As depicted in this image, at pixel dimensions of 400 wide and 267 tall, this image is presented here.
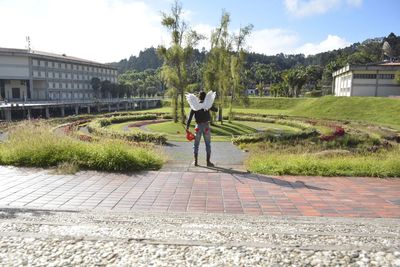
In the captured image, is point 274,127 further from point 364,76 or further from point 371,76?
point 371,76

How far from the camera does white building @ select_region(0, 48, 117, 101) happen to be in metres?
63.3

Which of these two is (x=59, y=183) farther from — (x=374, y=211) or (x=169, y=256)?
(x=374, y=211)

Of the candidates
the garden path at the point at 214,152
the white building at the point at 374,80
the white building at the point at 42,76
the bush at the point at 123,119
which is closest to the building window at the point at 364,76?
the white building at the point at 374,80

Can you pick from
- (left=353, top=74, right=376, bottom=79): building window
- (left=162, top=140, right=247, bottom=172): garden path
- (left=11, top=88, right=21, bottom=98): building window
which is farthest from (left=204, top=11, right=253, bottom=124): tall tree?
(left=11, top=88, right=21, bottom=98): building window

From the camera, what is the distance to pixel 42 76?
69.2 m

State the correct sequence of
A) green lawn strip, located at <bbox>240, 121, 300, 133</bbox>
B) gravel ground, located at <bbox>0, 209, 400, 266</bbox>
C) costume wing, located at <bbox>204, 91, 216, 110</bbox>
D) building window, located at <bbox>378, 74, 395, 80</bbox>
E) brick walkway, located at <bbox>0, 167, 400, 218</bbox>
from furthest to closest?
building window, located at <bbox>378, 74, 395, 80</bbox>
green lawn strip, located at <bbox>240, 121, 300, 133</bbox>
costume wing, located at <bbox>204, 91, 216, 110</bbox>
brick walkway, located at <bbox>0, 167, 400, 218</bbox>
gravel ground, located at <bbox>0, 209, 400, 266</bbox>

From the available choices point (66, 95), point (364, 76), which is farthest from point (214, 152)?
point (66, 95)

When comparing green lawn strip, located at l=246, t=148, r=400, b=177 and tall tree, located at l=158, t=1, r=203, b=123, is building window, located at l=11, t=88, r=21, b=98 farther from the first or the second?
green lawn strip, located at l=246, t=148, r=400, b=177

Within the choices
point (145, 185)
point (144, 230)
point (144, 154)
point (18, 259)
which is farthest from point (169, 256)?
point (144, 154)

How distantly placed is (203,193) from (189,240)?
6.23 feet

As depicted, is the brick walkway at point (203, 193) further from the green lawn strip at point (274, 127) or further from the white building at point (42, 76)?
the white building at point (42, 76)

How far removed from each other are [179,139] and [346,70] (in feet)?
154

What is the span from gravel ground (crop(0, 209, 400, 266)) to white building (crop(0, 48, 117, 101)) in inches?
2161

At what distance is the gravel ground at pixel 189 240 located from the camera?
325cm
